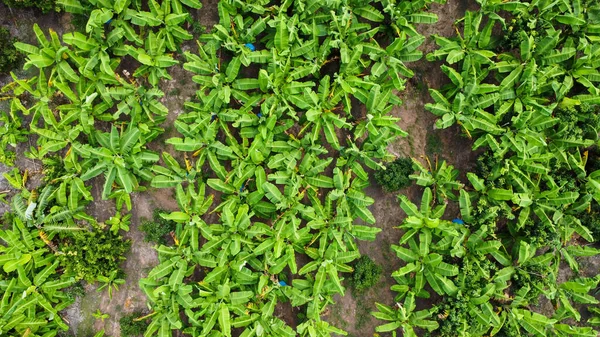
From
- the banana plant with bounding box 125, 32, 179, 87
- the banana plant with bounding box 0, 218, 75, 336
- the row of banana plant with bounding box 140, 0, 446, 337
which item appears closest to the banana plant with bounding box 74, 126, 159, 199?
the row of banana plant with bounding box 140, 0, 446, 337

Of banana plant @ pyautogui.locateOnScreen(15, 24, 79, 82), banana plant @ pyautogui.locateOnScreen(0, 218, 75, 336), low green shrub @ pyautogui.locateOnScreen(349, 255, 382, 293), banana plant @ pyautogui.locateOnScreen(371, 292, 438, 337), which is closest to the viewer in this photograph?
banana plant @ pyautogui.locateOnScreen(15, 24, 79, 82)

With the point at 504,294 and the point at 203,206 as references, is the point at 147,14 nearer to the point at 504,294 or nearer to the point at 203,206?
the point at 203,206

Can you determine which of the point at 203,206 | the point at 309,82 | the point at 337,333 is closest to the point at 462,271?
the point at 337,333

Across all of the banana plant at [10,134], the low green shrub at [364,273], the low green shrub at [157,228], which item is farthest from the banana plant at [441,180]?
the banana plant at [10,134]

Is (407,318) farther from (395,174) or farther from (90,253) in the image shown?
(90,253)

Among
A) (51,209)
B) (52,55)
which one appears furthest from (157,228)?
(52,55)

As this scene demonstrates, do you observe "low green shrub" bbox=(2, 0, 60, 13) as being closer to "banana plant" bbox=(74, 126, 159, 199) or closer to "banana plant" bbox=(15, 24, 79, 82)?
"banana plant" bbox=(15, 24, 79, 82)
